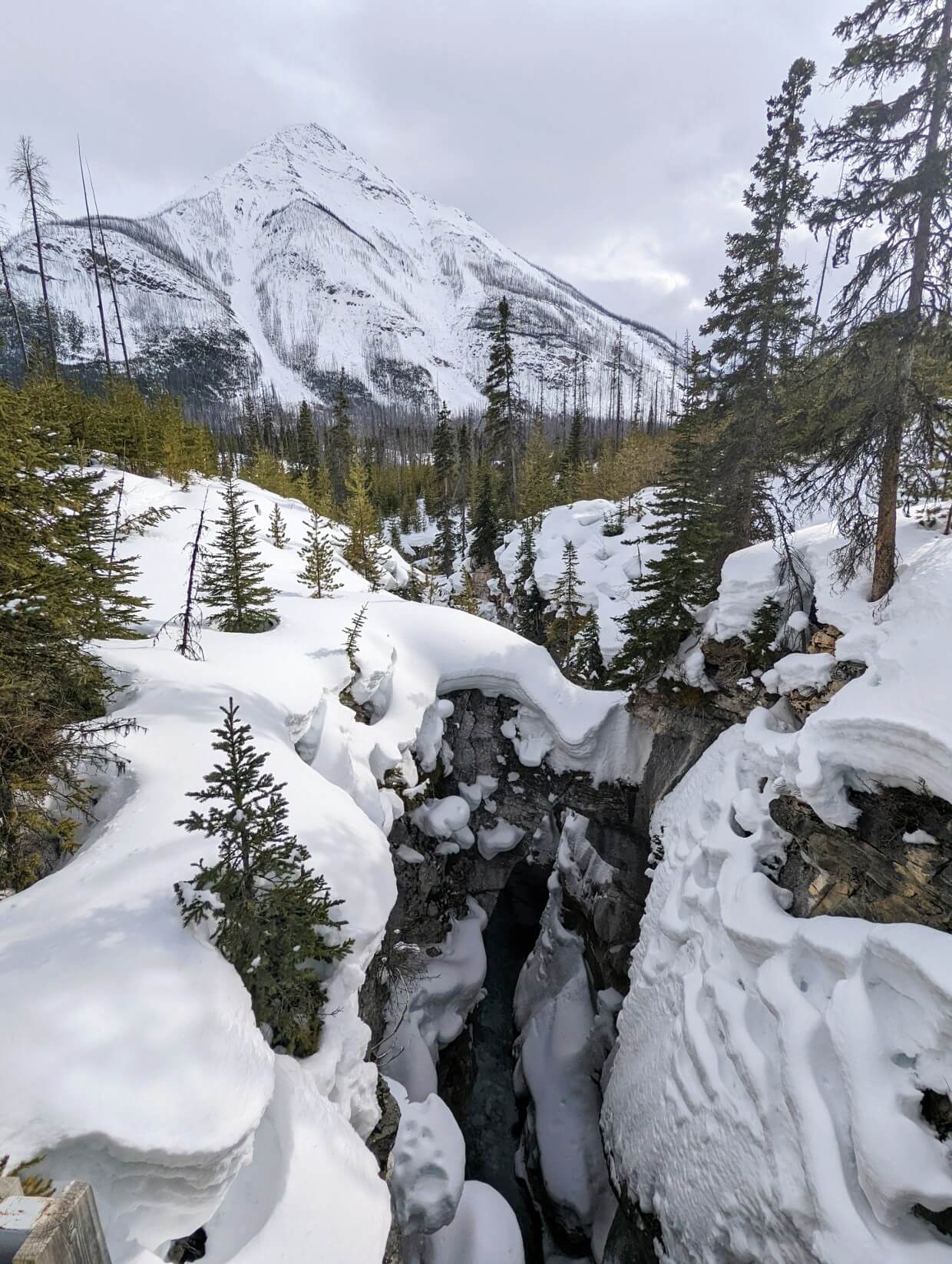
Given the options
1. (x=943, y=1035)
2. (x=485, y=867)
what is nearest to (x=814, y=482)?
(x=943, y=1035)

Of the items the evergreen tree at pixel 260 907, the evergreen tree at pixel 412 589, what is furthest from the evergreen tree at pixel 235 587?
the evergreen tree at pixel 412 589

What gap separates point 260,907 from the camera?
492 cm

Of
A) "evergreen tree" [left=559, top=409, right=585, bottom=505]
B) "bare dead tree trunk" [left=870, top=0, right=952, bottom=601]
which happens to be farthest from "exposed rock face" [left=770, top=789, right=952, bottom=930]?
"evergreen tree" [left=559, top=409, right=585, bottom=505]

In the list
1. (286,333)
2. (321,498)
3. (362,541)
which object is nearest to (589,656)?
(362,541)

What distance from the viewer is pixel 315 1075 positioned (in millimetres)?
5191

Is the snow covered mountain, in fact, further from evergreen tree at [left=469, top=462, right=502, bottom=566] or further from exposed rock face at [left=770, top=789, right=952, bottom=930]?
exposed rock face at [left=770, top=789, right=952, bottom=930]

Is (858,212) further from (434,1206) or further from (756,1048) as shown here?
(434,1206)

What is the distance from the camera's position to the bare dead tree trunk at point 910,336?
22.1ft

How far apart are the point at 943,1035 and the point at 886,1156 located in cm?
115

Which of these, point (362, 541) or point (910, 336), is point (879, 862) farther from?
point (362, 541)

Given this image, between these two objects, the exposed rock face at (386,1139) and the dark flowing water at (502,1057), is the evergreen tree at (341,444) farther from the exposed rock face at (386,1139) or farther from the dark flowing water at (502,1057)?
the exposed rock face at (386,1139)

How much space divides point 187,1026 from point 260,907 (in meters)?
1.12

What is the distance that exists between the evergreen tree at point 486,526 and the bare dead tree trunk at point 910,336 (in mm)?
28070

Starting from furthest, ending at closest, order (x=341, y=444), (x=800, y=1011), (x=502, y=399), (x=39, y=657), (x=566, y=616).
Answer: (x=341, y=444)
(x=502, y=399)
(x=566, y=616)
(x=800, y=1011)
(x=39, y=657)
